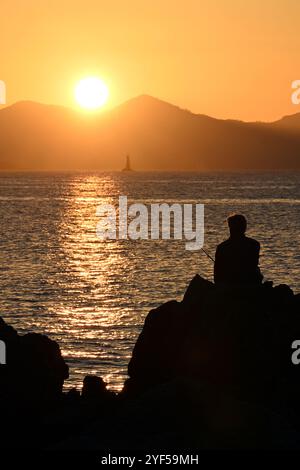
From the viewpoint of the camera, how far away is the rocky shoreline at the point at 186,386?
41.3 feet

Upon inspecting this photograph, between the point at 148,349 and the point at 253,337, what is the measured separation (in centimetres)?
268

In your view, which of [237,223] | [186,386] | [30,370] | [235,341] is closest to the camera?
[186,386]

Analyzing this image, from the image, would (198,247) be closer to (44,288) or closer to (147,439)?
(44,288)

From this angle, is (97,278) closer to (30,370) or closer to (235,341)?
(30,370)

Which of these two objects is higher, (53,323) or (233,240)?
(233,240)

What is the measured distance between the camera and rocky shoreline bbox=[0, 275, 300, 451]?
12.6m

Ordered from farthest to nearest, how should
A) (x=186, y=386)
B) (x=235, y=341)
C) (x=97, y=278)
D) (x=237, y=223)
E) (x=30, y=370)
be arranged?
(x=97, y=278), (x=30, y=370), (x=237, y=223), (x=235, y=341), (x=186, y=386)

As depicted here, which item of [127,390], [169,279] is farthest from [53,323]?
[127,390]

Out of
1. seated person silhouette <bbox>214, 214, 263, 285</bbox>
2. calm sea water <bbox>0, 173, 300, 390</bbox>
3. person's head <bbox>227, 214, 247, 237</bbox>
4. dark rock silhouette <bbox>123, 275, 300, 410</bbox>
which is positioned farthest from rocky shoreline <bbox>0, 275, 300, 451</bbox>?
calm sea water <bbox>0, 173, 300, 390</bbox>

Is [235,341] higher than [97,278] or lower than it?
higher

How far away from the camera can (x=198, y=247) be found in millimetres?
61531

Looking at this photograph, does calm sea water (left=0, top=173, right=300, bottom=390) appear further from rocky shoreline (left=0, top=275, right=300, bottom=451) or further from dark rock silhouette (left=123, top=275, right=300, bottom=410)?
dark rock silhouette (left=123, top=275, right=300, bottom=410)

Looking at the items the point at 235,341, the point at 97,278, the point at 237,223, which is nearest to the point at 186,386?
the point at 235,341

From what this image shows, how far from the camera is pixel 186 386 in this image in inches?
518
